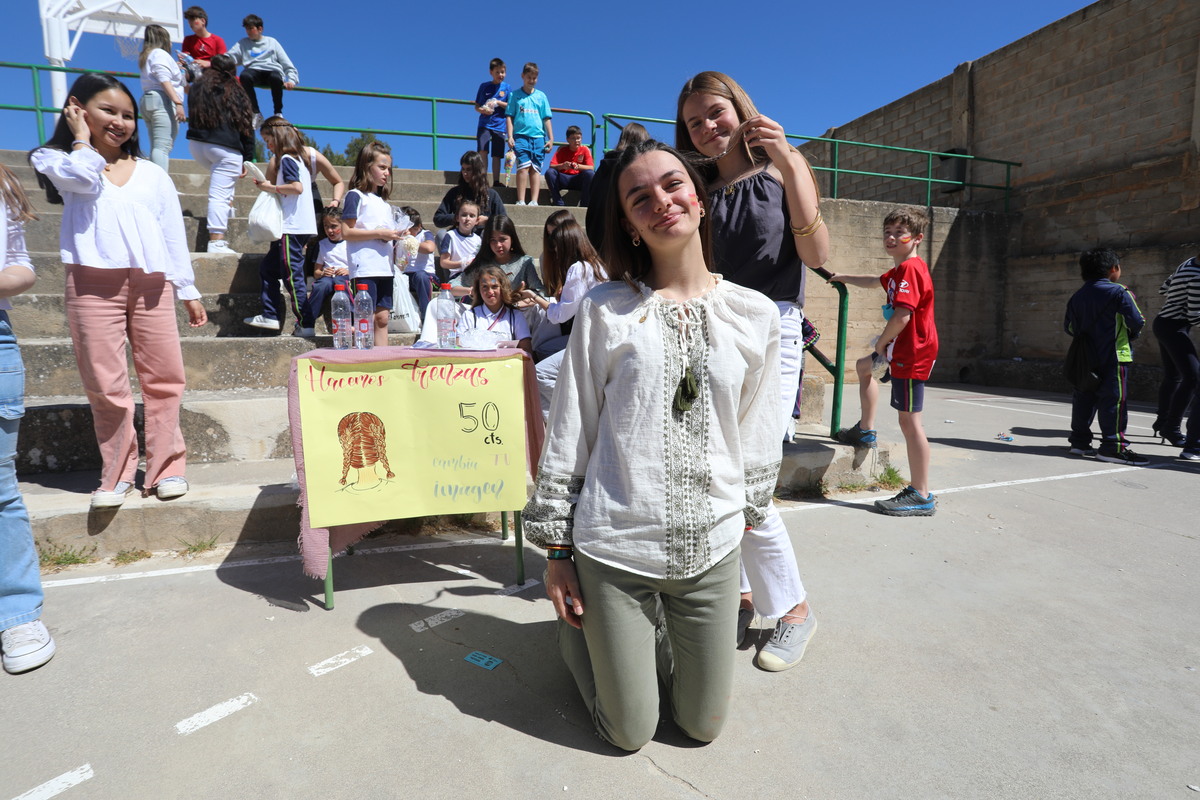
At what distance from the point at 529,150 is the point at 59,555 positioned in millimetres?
6581

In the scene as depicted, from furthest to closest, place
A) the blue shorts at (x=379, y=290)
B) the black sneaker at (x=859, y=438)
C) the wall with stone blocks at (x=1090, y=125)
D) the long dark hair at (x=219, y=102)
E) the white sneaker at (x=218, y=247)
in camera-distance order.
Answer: the wall with stone blocks at (x=1090, y=125), the white sneaker at (x=218, y=247), the long dark hair at (x=219, y=102), the blue shorts at (x=379, y=290), the black sneaker at (x=859, y=438)

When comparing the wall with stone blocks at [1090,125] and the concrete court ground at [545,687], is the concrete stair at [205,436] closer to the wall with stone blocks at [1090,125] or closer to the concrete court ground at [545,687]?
the concrete court ground at [545,687]

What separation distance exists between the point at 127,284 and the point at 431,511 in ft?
5.98

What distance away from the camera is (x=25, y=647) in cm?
221

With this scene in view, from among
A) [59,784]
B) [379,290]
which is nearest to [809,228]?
[59,784]

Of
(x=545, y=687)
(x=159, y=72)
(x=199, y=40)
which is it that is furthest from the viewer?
(x=199, y=40)

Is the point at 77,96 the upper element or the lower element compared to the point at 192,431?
upper

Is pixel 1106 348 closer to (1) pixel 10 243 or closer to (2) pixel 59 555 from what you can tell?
(1) pixel 10 243

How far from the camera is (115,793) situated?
165 cm

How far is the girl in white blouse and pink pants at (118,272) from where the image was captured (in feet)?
9.36

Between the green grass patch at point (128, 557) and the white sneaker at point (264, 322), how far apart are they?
2351mm

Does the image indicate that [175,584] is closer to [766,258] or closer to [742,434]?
[742,434]

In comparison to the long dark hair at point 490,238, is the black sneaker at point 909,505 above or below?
below

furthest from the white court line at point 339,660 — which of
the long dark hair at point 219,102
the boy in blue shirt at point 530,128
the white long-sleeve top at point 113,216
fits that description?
the boy in blue shirt at point 530,128
